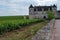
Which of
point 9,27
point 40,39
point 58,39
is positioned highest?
point 40,39

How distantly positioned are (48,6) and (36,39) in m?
88.6

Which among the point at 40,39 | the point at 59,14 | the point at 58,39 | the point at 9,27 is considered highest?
the point at 40,39

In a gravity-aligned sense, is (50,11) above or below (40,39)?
below

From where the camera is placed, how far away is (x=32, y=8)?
89.1 metres

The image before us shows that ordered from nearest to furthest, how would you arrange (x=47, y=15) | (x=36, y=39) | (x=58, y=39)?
(x=36, y=39), (x=58, y=39), (x=47, y=15)

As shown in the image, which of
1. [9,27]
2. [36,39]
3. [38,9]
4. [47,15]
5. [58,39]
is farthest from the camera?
[38,9]

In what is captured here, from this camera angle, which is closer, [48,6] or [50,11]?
[50,11]

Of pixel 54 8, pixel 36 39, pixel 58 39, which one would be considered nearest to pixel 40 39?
pixel 36 39

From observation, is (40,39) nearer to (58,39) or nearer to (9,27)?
(58,39)

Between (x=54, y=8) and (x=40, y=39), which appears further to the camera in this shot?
(x=54, y=8)

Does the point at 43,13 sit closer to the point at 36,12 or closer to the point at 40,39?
the point at 36,12

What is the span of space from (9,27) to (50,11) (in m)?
70.1

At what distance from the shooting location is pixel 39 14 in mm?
89562

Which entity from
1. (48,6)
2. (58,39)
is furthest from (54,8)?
(58,39)
